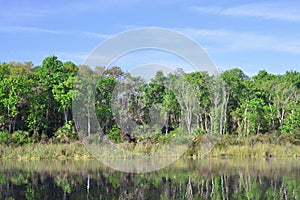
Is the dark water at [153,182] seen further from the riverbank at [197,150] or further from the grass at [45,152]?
the riverbank at [197,150]

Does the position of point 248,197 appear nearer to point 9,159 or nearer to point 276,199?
point 276,199

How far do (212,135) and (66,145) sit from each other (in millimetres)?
9780

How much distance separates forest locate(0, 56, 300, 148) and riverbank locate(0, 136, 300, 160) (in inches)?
44.8

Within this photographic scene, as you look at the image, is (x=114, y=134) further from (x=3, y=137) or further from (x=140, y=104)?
(x=3, y=137)

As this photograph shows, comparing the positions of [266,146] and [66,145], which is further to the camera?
[266,146]

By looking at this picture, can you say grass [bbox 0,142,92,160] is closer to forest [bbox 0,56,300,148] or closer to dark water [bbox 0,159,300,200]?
forest [bbox 0,56,300,148]

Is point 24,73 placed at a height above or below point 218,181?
above

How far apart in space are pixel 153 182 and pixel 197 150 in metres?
12.4

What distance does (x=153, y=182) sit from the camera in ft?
52.6

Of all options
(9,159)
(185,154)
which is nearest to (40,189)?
A: (9,159)

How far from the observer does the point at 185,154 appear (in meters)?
27.7

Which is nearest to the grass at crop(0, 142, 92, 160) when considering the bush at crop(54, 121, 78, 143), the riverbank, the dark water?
the riverbank

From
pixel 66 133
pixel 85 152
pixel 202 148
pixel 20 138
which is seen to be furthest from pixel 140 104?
pixel 20 138

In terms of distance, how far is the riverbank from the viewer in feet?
86.1
